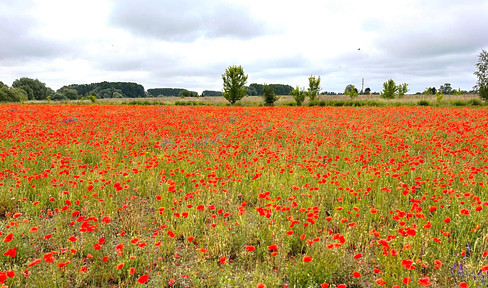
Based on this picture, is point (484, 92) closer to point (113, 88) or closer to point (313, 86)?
point (313, 86)

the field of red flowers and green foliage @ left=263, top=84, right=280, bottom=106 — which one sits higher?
green foliage @ left=263, top=84, right=280, bottom=106

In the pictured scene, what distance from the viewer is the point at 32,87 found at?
108m

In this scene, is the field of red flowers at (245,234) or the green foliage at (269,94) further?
the green foliage at (269,94)

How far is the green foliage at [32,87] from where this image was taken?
104 m

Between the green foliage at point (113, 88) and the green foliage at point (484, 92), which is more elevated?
the green foliage at point (113, 88)

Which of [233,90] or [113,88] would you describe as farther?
[113,88]

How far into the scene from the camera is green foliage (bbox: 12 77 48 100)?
104188mm

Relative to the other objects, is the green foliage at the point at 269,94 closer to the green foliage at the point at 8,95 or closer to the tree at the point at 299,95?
the tree at the point at 299,95

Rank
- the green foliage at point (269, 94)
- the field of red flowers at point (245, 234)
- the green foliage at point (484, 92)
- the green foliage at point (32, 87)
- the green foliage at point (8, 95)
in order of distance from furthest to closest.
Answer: the green foliage at point (32, 87)
the green foliage at point (8, 95)
the green foliage at point (269, 94)
the green foliage at point (484, 92)
the field of red flowers at point (245, 234)

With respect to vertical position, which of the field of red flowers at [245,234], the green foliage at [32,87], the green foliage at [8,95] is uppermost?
the green foliage at [32,87]

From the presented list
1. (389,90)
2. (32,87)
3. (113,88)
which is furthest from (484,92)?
(113,88)

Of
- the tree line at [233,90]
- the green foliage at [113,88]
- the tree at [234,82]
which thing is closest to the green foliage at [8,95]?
the tree line at [233,90]

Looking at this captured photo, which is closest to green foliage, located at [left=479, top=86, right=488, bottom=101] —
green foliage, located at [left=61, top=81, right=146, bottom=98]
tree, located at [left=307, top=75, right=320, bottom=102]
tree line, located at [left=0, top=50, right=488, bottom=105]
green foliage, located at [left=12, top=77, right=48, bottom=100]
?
tree line, located at [left=0, top=50, right=488, bottom=105]

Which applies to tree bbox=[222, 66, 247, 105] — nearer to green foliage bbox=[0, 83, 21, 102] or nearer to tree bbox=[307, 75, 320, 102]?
tree bbox=[307, 75, 320, 102]
